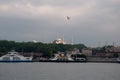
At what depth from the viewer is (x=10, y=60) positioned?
→ 500 ft

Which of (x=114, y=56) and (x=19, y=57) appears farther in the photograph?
(x=114, y=56)

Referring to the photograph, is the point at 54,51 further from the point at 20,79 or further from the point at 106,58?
the point at 20,79

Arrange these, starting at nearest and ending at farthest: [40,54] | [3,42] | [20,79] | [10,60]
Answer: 1. [20,79]
2. [10,60]
3. [40,54]
4. [3,42]

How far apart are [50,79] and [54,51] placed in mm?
136572

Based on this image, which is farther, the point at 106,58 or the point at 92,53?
the point at 92,53

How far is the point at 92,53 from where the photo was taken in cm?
19375

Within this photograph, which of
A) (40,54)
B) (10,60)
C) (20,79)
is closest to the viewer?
(20,79)

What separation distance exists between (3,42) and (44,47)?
24075 millimetres

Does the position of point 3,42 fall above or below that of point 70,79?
above

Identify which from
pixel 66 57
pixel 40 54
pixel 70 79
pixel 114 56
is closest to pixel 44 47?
pixel 40 54

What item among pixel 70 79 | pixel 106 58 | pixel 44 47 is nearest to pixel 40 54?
pixel 44 47

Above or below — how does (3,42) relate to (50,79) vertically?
above

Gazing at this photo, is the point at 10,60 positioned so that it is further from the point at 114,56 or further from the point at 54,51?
the point at 114,56

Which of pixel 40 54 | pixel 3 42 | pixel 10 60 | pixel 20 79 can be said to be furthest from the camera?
pixel 3 42
